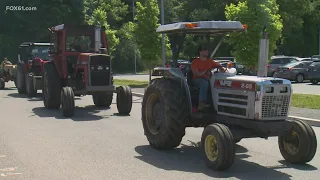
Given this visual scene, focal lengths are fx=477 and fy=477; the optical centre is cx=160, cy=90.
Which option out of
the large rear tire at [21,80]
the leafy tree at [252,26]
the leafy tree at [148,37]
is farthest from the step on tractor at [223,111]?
the leafy tree at [148,37]

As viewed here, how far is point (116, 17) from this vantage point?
185 feet

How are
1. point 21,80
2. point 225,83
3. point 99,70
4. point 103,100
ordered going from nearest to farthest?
point 225,83 → point 99,70 → point 103,100 → point 21,80

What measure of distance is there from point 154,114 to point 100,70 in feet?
18.1

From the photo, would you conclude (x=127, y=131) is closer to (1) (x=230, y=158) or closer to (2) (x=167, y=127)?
(2) (x=167, y=127)

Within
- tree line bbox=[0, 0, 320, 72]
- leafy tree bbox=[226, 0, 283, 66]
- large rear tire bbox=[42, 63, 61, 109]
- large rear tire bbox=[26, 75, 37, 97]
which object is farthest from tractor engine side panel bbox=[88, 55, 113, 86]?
tree line bbox=[0, 0, 320, 72]

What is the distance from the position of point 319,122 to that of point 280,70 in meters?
18.9

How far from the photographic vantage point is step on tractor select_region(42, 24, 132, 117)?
14.4 m

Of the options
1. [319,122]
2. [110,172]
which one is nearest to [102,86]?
[319,122]

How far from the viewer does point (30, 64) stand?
2148cm

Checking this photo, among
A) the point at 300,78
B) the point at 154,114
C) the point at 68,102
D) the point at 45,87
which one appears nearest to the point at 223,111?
the point at 154,114

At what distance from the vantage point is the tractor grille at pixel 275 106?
7266mm

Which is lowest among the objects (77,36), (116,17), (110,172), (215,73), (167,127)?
(110,172)

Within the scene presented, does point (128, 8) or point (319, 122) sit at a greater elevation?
point (128, 8)

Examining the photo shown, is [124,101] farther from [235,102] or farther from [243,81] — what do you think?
[243,81]
